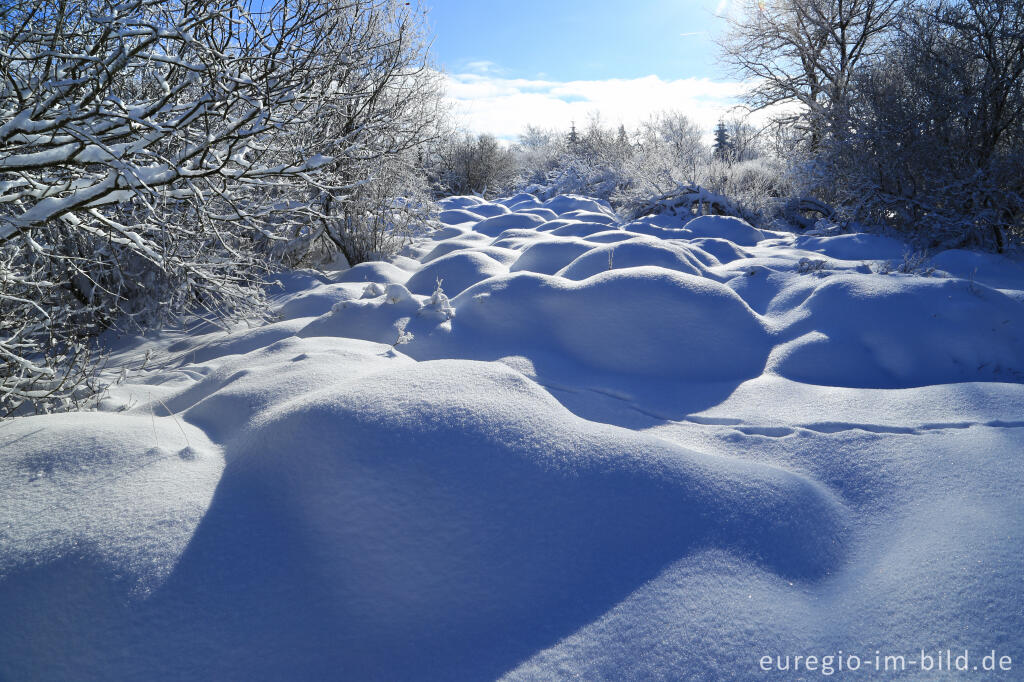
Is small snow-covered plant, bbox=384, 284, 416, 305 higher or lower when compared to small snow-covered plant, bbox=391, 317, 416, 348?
higher

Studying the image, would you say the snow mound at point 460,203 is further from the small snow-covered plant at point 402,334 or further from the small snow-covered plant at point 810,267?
the small snow-covered plant at point 402,334

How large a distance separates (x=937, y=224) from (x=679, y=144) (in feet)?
17.9

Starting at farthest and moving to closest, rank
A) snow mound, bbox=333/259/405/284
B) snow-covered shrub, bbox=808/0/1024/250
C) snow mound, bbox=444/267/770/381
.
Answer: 1. snow-covered shrub, bbox=808/0/1024/250
2. snow mound, bbox=333/259/405/284
3. snow mound, bbox=444/267/770/381

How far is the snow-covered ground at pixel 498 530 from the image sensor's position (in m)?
1.27

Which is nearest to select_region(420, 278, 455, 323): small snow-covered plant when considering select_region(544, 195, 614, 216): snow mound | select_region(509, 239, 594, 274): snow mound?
select_region(509, 239, 594, 274): snow mound

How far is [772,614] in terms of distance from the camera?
1315mm

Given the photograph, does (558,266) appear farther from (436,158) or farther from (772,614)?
(436,158)

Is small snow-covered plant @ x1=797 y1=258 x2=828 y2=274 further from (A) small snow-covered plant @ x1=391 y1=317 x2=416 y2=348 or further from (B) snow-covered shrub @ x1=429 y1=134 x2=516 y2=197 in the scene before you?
(B) snow-covered shrub @ x1=429 y1=134 x2=516 y2=197

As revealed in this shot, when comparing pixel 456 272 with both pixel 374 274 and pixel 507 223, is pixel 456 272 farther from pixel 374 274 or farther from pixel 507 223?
pixel 507 223

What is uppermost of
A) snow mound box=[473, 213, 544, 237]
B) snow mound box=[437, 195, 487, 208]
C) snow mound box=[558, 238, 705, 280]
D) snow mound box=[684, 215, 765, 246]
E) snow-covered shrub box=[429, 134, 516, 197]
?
snow-covered shrub box=[429, 134, 516, 197]

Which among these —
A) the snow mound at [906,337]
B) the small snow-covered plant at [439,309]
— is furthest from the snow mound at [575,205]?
the snow mound at [906,337]

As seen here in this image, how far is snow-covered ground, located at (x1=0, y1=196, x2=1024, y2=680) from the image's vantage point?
1.27 m

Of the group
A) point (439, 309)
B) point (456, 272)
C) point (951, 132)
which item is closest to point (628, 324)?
point (439, 309)

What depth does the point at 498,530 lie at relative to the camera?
1534 millimetres
